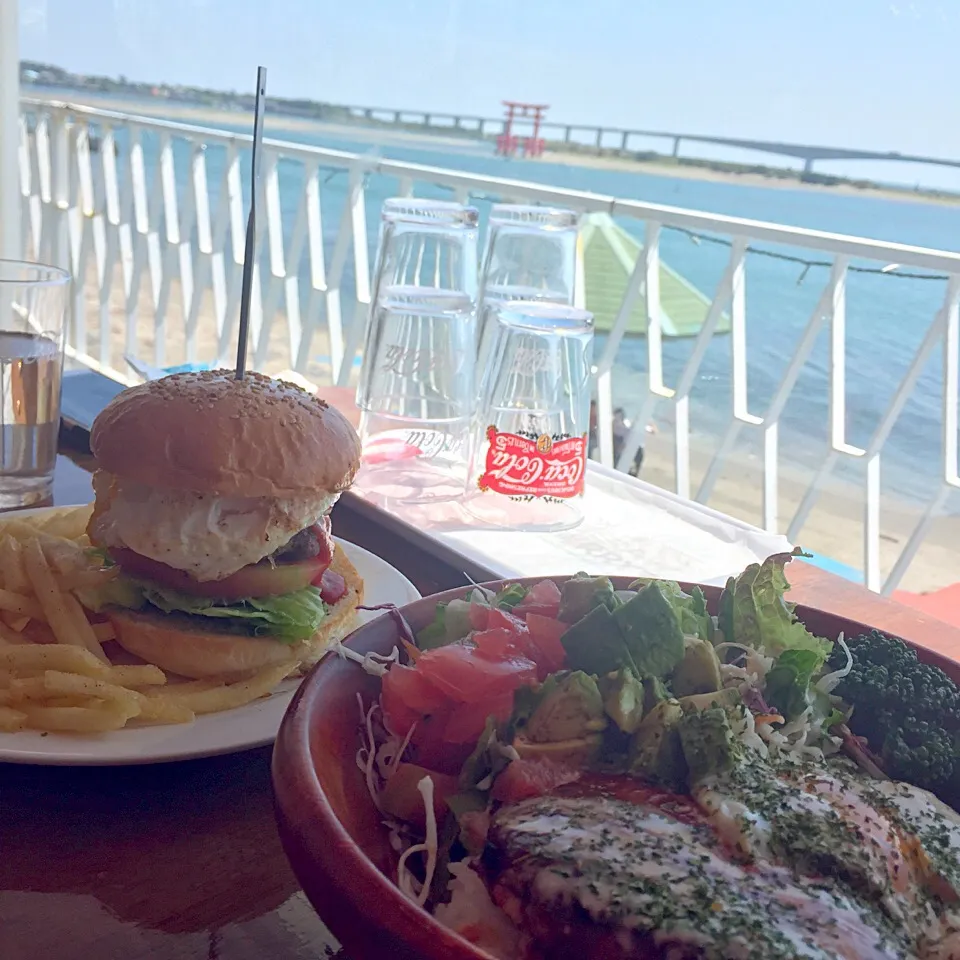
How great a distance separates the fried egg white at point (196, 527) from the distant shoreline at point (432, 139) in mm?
4048

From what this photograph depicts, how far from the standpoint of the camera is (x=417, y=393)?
5.78 ft

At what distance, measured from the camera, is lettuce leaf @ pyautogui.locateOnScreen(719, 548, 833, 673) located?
0.84 meters

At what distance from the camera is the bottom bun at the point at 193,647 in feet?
3.29

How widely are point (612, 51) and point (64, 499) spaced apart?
7.54 meters

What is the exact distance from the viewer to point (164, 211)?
5.62 metres

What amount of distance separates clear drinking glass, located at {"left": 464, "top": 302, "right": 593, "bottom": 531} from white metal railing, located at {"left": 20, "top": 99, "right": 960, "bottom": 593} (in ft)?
5.08

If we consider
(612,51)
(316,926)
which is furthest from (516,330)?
(612,51)

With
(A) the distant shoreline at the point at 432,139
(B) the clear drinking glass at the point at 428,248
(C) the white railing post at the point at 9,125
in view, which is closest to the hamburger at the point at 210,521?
(B) the clear drinking glass at the point at 428,248

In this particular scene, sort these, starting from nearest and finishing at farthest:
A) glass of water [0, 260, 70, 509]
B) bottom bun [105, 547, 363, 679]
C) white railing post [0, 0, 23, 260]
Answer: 1. bottom bun [105, 547, 363, 679]
2. glass of water [0, 260, 70, 509]
3. white railing post [0, 0, 23, 260]

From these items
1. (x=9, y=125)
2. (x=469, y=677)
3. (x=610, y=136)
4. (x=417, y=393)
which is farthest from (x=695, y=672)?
(x=610, y=136)

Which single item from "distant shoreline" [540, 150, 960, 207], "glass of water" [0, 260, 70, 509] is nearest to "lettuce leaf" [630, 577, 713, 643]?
"glass of water" [0, 260, 70, 509]

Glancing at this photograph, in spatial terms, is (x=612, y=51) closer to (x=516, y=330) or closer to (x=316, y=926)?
(x=516, y=330)

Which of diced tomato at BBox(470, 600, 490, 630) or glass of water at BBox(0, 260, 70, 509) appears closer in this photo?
diced tomato at BBox(470, 600, 490, 630)

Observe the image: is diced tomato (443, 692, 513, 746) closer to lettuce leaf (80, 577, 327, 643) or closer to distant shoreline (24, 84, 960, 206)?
lettuce leaf (80, 577, 327, 643)
